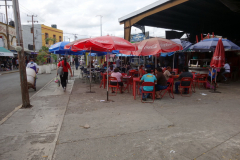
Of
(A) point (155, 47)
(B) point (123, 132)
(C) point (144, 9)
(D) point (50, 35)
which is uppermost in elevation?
(D) point (50, 35)

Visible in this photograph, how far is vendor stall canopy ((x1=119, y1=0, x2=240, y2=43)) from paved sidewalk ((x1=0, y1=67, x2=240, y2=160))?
691 centimetres

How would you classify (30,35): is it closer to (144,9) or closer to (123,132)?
(144,9)

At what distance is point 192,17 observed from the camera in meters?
15.0

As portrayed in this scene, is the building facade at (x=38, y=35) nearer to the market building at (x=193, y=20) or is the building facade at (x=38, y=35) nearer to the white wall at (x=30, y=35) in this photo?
the white wall at (x=30, y=35)

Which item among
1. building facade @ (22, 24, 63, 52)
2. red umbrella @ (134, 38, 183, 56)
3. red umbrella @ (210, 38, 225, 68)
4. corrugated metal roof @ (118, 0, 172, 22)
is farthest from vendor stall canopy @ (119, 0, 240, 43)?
building facade @ (22, 24, 63, 52)

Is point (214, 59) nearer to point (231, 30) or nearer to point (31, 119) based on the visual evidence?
point (31, 119)

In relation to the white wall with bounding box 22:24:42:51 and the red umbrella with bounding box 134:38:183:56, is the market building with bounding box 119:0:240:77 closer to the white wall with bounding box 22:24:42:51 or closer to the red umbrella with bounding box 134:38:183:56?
the red umbrella with bounding box 134:38:183:56

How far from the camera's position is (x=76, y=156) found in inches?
116

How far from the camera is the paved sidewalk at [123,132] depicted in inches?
119

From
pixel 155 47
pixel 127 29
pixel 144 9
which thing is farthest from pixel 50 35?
pixel 155 47

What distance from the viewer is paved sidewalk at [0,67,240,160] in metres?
3.02

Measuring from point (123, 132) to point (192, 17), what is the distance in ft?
47.5

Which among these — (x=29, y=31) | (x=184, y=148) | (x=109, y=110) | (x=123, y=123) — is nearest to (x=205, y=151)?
(x=184, y=148)

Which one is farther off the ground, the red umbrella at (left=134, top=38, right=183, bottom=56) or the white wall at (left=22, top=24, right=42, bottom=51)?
the white wall at (left=22, top=24, right=42, bottom=51)
